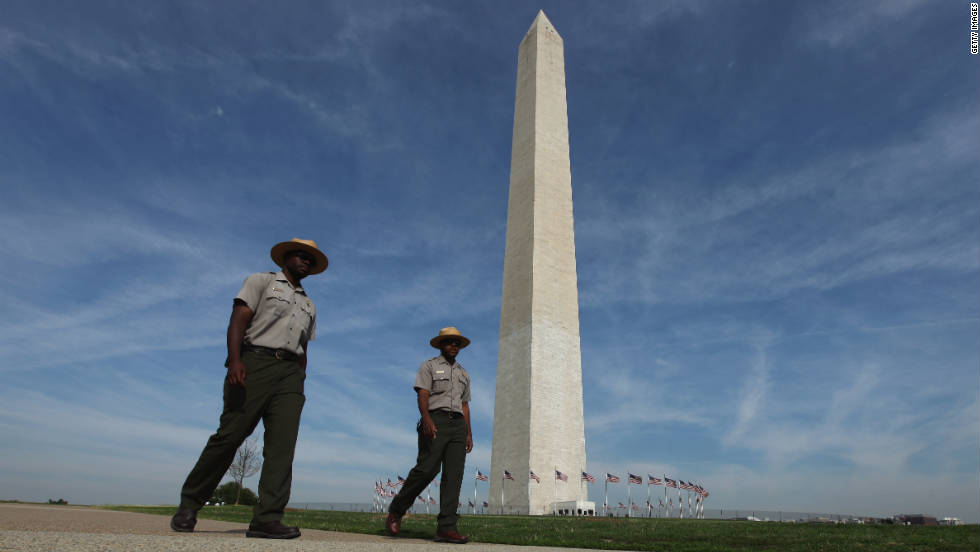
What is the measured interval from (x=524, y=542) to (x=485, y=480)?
1098 inches

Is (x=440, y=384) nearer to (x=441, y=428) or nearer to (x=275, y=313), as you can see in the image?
(x=441, y=428)

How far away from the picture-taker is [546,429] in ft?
101

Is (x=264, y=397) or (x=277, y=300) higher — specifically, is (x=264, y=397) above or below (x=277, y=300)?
below

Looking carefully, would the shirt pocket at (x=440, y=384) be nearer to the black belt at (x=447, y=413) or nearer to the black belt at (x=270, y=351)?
the black belt at (x=447, y=413)

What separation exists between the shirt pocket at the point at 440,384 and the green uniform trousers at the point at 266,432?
1.98 m

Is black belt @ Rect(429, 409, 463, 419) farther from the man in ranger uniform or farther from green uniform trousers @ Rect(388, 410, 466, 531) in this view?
the man in ranger uniform

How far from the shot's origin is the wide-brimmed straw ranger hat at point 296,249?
211 inches

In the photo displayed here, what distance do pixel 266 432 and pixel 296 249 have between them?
1529mm

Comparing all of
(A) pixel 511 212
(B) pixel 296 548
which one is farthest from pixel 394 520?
(A) pixel 511 212

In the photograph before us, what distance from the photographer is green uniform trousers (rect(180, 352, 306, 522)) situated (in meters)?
4.70

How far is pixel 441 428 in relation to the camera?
6.69 m

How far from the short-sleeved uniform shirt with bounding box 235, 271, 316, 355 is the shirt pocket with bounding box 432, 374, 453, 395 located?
188 centimetres

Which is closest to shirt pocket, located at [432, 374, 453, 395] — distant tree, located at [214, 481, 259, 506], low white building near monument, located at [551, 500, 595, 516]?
low white building near monument, located at [551, 500, 595, 516]

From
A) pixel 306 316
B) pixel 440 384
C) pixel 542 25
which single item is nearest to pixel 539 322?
pixel 542 25
